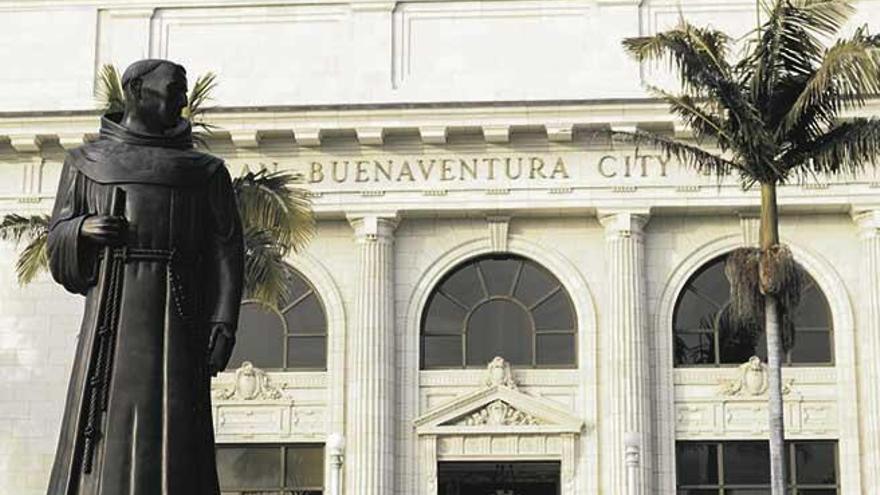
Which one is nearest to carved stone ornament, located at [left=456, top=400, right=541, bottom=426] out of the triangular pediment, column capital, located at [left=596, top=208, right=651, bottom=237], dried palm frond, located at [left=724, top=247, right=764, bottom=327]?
the triangular pediment

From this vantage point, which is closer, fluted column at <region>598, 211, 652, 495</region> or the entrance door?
fluted column at <region>598, 211, 652, 495</region>

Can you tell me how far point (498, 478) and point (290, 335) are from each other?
17.9 ft

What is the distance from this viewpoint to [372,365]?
35312 millimetres

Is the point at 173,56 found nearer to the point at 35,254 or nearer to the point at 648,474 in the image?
the point at 35,254

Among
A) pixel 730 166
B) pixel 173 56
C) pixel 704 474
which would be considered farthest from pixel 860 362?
pixel 173 56

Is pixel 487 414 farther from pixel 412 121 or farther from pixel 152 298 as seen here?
pixel 152 298

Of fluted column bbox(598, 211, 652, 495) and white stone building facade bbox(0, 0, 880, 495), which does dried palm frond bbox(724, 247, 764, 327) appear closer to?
fluted column bbox(598, 211, 652, 495)

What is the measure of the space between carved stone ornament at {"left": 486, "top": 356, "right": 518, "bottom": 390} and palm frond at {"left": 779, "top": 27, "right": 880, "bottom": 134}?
11.5 m

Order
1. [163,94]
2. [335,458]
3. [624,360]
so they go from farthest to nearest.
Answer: [624,360]
[335,458]
[163,94]

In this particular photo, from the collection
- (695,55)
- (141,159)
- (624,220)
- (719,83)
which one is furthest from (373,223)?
(141,159)

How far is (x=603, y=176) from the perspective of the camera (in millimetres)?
36031

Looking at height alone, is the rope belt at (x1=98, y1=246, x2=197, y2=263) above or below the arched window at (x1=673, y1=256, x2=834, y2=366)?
below

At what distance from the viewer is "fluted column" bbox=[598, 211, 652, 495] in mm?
34531

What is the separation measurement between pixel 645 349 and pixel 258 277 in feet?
35.5
